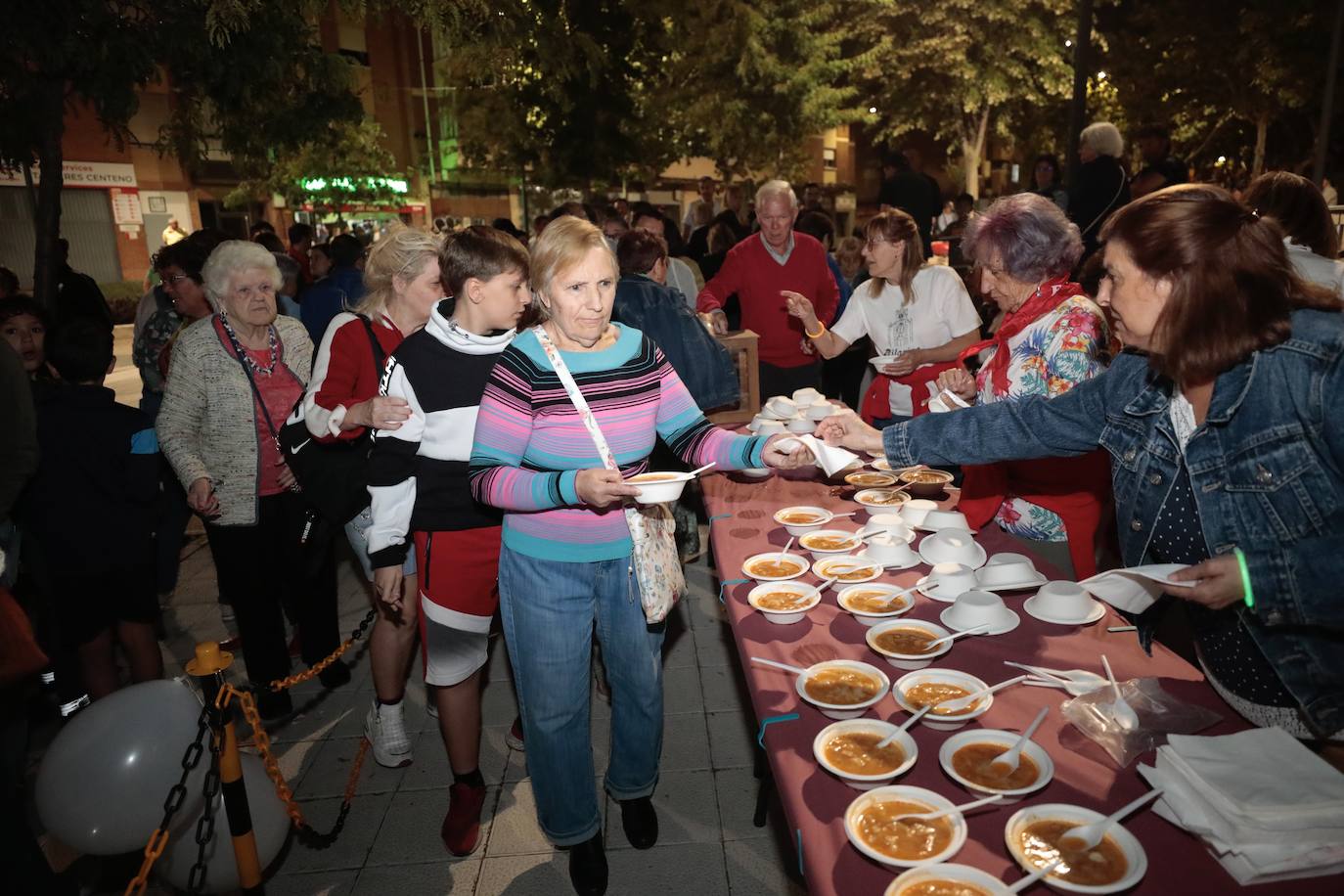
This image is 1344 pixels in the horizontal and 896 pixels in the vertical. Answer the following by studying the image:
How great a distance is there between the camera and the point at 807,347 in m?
5.85

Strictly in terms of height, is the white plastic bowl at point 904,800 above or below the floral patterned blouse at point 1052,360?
below

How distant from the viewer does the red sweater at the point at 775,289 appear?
19.3 feet

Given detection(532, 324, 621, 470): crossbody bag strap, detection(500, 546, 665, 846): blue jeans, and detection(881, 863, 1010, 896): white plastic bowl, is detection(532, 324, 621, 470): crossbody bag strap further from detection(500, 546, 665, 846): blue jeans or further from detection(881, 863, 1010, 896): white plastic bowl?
detection(881, 863, 1010, 896): white plastic bowl

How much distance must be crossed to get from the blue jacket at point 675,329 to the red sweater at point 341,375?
1.52m

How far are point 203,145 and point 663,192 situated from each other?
2752cm

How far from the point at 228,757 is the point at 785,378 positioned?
4.47 m

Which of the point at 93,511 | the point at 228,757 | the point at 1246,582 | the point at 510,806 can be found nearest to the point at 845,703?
the point at 1246,582

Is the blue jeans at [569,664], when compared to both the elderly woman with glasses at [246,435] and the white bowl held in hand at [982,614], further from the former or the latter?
the elderly woman with glasses at [246,435]

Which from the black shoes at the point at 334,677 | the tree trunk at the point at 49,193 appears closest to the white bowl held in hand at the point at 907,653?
the black shoes at the point at 334,677

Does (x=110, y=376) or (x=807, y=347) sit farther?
(x=110, y=376)

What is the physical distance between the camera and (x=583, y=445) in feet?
8.40

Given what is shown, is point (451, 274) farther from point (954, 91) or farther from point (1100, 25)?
point (1100, 25)

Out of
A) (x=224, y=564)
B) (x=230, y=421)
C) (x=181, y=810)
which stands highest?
(x=230, y=421)

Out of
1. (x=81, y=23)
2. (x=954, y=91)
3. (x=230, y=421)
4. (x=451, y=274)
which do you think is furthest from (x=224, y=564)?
(x=954, y=91)
